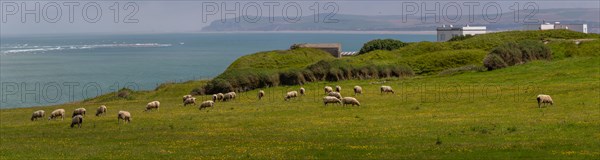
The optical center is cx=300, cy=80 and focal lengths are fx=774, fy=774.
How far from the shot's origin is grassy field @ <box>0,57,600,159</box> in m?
27.8

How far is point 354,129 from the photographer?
3491cm

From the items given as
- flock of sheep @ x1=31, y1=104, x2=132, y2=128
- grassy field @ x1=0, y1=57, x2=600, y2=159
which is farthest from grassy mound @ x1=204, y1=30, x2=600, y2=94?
flock of sheep @ x1=31, y1=104, x2=132, y2=128

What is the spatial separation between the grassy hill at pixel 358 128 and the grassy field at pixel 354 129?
0.16 ft

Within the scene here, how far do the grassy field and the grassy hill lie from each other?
0.16ft

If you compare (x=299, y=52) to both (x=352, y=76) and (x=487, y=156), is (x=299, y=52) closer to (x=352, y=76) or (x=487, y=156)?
(x=352, y=76)

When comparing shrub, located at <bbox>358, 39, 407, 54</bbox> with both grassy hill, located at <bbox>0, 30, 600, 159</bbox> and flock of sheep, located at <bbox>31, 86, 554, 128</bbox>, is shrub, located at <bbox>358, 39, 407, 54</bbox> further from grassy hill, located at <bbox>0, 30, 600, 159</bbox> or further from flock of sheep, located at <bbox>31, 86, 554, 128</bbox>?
flock of sheep, located at <bbox>31, 86, 554, 128</bbox>

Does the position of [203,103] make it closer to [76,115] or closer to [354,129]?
[76,115]

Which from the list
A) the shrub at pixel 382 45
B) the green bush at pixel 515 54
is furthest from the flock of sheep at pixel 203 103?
the shrub at pixel 382 45

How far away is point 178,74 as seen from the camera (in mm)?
170625

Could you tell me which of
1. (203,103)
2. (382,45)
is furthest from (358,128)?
(382,45)

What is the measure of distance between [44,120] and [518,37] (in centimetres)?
7752

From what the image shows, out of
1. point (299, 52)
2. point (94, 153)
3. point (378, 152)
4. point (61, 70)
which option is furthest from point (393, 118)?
point (61, 70)

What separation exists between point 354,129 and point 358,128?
40 cm

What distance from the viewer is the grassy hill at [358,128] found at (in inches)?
1097
